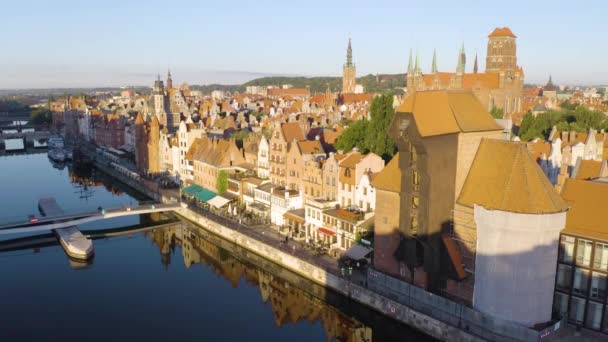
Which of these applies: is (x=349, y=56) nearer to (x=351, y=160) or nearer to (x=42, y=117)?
(x=42, y=117)

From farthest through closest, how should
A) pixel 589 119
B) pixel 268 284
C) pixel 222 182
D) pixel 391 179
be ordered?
1. pixel 589 119
2. pixel 222 182
3. pixel 268 284
4. pixel 391 179

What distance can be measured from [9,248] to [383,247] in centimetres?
3597

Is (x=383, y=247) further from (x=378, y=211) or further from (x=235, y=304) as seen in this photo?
(x=235, y=304)

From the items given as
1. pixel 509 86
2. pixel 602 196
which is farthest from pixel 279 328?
pixel 509 86

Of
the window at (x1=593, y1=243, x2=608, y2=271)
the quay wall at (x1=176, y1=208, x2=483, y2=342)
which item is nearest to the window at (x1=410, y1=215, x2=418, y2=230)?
the quay wall at (x1=176, y1=208, x2=483, y2=342)

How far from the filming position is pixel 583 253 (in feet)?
92.6

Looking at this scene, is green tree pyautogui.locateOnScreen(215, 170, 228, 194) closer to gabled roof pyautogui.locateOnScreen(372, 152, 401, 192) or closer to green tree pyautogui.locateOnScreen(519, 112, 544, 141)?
gabled roof pyautogui.locateOnScreen(372, 152, 401, 192)

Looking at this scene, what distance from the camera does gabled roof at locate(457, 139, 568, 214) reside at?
1105 inches

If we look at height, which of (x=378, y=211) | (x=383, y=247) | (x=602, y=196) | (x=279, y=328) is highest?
(x=602, y=196)

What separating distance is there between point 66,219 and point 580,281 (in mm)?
45681

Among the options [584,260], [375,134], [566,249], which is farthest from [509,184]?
[375,134]

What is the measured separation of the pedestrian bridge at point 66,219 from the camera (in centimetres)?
4909

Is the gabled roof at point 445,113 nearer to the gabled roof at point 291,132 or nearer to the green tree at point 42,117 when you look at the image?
the gabled roof at point 291,132

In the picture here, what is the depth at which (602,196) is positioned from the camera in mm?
28625
